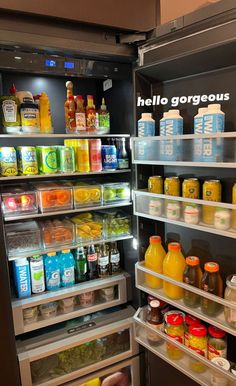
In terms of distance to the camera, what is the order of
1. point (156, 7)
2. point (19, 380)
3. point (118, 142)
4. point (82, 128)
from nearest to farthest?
point (156, 7) → point (19, 380) → point (82, 128) → point (118, 142)

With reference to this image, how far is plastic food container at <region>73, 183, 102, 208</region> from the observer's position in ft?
4.99

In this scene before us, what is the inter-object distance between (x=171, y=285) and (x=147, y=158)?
1.96 ft

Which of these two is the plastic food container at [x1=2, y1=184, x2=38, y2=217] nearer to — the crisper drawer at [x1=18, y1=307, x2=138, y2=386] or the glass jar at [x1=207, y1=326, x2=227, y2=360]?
the crisper drawer at [x1=18, y1=307, x2=138, y2=386]

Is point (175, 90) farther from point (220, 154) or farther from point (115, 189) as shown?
point (115, 189)

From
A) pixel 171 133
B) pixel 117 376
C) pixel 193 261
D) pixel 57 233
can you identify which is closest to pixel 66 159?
pixel 57 233

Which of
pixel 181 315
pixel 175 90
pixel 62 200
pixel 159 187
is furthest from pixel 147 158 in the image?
pixel 181 315

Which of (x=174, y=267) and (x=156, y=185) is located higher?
(x=156, y=185)

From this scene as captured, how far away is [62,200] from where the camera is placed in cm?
149

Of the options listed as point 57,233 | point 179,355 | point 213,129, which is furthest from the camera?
point 57,233

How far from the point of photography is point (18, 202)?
140 cm

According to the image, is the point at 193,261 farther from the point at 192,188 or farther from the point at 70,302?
the point at 70,302

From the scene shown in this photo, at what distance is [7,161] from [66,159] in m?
0.28

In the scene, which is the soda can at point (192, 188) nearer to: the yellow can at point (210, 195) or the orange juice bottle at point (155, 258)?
the yellow can at point (210, 195)

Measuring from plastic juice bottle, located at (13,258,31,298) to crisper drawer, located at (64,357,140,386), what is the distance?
0.53 meters
